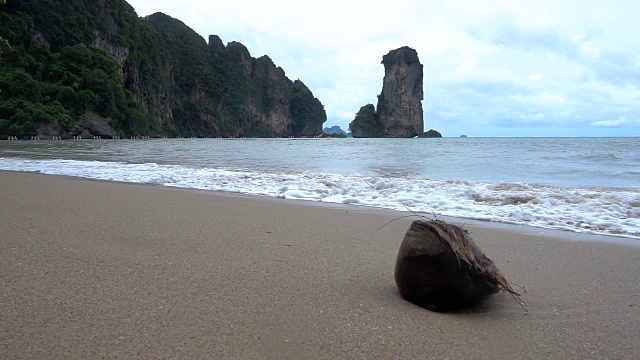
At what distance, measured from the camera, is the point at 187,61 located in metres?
116

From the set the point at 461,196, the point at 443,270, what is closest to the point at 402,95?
the point at 461,196

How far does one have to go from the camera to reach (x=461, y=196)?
6109 millimetres

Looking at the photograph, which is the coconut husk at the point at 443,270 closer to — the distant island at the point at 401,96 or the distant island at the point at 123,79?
the distant island at the point at 123,79

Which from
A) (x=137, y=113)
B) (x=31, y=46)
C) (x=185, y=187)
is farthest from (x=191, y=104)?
(x=185, y=187)

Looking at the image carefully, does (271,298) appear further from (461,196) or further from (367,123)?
(367,123)

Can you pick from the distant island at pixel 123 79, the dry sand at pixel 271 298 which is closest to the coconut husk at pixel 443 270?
the dry sand at pixel 271 298

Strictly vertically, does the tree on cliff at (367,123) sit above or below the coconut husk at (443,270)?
above

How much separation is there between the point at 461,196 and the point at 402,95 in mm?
115519

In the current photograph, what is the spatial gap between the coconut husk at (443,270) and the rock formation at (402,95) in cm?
11539

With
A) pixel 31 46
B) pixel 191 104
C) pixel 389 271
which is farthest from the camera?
pixel 191 104

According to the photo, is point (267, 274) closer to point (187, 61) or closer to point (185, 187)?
point (185, 187)

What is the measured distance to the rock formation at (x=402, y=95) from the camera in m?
116

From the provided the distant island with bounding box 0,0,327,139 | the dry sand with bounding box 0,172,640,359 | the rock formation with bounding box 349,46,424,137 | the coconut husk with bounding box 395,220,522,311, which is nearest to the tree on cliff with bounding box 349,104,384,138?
the rock formation with bounding box 349,46,424,137

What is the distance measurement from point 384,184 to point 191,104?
375 feet
